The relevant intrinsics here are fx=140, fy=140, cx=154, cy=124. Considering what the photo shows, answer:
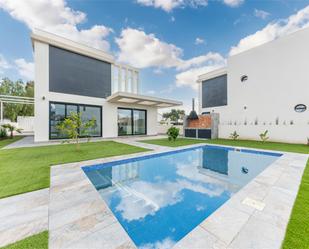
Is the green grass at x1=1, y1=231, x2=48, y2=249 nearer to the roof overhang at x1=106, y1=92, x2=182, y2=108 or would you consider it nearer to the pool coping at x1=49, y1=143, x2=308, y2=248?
the pool coping at x1=49, y1=143, x2=308, y2=248

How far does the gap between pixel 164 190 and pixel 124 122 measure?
10980 millimetres

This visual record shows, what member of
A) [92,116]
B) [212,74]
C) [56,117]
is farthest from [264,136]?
[56,117]

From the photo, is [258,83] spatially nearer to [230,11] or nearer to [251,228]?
[230,11]

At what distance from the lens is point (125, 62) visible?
1419cm

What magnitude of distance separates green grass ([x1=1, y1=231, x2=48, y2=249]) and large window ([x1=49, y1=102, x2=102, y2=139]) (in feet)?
33.9

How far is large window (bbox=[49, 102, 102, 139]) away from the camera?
10.1 m

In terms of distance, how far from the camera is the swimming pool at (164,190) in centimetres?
223

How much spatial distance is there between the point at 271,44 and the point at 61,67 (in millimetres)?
16350

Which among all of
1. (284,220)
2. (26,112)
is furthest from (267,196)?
(26,112)

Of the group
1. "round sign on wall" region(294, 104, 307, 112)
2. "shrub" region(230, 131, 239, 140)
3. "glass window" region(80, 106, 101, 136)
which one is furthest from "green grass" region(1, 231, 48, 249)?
"round sign on wall" region(294, 104, 307, 112)

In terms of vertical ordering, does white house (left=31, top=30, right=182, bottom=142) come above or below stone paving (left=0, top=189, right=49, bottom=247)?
above

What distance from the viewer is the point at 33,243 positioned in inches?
61.7

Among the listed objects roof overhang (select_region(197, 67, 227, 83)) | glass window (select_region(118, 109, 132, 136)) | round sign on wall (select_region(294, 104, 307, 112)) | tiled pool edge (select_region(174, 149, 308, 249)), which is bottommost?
tiled pool edge (select_region(174, 149, 308, 249))

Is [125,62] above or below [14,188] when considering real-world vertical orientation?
above
